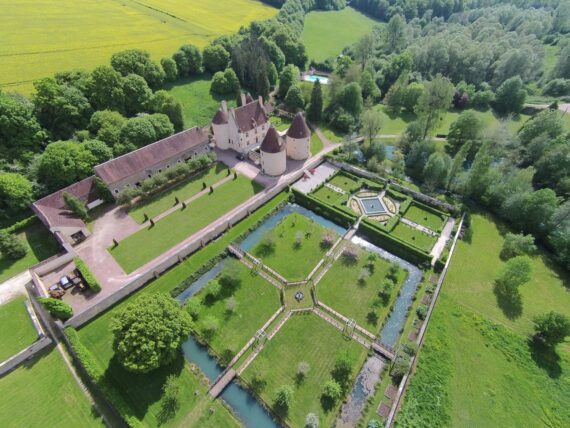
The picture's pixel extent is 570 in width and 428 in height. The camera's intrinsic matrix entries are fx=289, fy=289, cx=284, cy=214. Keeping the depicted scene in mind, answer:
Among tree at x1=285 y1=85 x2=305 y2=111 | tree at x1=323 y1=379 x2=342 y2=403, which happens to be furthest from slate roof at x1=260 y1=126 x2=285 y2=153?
tree at x1=323 y1=379 x2=342 y2=403

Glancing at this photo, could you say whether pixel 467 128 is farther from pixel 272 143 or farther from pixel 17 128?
pixel 17 128

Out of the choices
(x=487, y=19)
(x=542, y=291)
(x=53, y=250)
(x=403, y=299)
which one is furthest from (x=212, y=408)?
(x=487, y=19)

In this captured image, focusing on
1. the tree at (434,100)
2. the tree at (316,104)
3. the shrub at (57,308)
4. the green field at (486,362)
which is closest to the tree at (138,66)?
the tree at (316,104)

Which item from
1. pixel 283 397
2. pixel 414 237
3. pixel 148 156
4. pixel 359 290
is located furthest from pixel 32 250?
pixel 414 237

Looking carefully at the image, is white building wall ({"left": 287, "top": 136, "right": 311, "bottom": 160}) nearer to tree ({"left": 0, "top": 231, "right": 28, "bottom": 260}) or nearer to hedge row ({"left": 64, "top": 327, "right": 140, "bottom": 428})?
hedge row ({"left": 64, "top": 327, "right": 140, "bottom": 428})

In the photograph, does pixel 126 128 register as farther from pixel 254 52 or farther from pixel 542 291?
pixel 542 291
